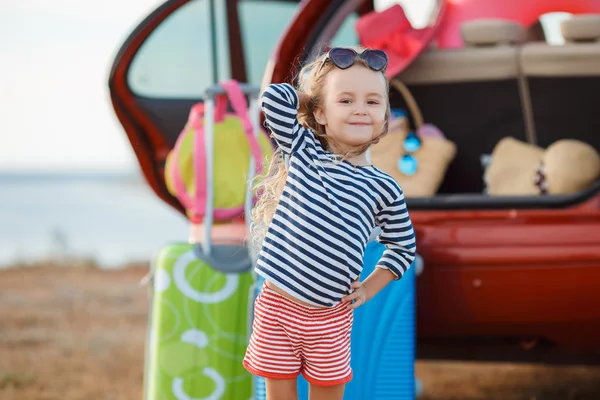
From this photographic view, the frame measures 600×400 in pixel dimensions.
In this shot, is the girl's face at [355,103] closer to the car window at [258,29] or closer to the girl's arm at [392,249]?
the girl's arm at [392,249]

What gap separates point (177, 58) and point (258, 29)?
0.54 meters

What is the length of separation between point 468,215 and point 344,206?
109 cm

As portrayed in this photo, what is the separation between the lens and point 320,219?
1.92 metres

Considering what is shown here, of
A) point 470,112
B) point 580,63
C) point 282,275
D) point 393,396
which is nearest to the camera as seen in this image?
point 282,275

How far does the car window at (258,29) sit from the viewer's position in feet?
14.4

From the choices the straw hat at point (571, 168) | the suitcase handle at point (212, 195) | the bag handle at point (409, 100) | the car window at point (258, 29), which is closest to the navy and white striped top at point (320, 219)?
the suitcase handle at point (212, 195)

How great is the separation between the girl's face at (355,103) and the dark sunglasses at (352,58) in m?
0.01

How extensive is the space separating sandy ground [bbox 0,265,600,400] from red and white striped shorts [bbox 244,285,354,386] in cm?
182

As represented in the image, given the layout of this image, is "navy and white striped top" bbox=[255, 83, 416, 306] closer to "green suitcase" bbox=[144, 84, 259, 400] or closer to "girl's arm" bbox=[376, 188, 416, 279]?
"girl's arm" bbox=[376, 188, 416, 279]

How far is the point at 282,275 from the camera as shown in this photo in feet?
6.33

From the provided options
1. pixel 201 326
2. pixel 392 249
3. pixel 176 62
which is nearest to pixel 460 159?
pixel 176 62

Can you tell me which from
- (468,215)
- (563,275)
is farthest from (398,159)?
(563,275)

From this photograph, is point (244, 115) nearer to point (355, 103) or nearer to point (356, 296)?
point (355, 103)

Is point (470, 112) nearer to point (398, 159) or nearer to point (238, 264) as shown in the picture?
point (398, 159)
